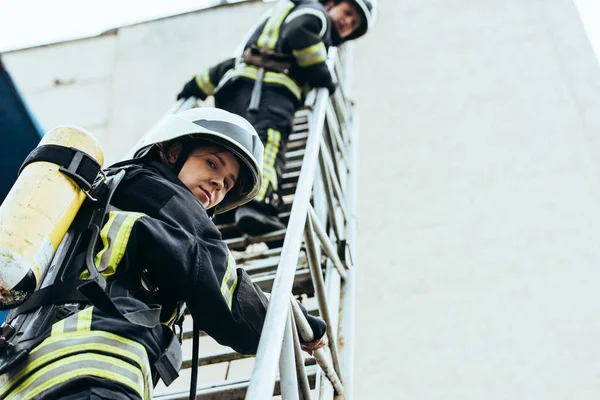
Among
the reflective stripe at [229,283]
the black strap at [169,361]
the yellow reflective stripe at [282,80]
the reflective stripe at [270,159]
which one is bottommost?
the black strap at [169,361]

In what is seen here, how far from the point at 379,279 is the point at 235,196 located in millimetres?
2518

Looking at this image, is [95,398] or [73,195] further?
[73,195]

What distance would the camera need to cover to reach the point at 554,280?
4.63 meters

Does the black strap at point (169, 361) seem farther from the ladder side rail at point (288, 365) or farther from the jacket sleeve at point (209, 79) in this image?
the jacket sleeve at point (209, 79)

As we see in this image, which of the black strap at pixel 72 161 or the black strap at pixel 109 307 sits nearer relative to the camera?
the black strap at pixel 109 307

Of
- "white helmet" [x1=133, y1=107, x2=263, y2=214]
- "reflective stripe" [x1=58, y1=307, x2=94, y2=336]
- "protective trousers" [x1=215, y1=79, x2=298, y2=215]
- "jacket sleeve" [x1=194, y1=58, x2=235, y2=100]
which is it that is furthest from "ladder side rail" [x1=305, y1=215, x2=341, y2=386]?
"jacket sleeve" [x1=194, y1=58, x2=235, y2=100]

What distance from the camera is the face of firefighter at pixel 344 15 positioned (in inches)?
175

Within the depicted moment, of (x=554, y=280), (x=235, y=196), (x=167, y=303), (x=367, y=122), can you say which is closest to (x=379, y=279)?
(x=554, y=280)

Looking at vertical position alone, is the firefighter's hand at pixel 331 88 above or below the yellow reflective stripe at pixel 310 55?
below

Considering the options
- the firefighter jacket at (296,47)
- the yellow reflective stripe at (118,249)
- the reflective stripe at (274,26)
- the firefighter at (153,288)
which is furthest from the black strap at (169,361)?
the reflective stripe at (274,26)

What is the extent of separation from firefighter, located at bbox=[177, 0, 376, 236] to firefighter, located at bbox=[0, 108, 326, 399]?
4.02ft

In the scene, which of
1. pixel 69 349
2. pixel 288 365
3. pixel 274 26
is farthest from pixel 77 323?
pixel 274 26

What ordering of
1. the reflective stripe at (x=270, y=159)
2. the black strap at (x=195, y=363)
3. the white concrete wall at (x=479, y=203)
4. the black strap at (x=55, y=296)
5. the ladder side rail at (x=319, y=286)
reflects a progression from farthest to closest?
the white concrete wall at (x=479, y=203) → the reflective stripe at (x=270, y=159) → the ladder side rail at (x=319, y=286) → the black strap at (x=195, y=363) → the black strap at (x=55, y=296)

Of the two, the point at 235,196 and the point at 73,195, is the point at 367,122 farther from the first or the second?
the point at 73,195
